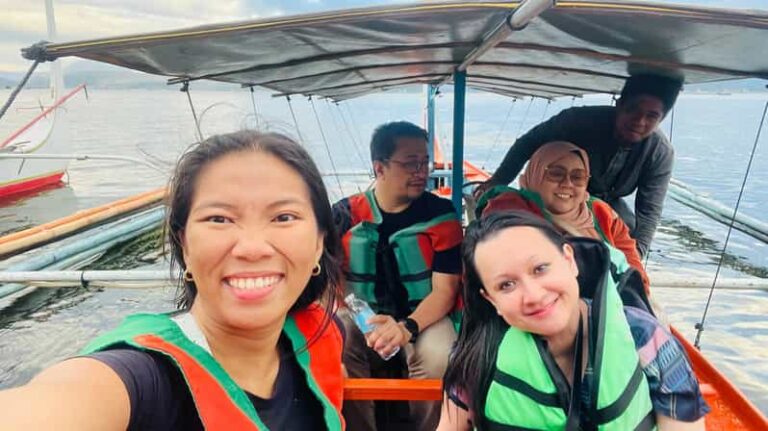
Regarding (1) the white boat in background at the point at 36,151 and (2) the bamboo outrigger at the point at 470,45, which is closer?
(2) the bamboo outrigger at the point at 470,45

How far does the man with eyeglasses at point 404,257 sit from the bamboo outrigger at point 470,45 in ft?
1.64

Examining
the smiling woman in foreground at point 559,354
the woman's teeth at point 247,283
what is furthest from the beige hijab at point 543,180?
the woman's teeth at point 247,283

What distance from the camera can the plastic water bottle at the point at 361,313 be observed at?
7.50 ft

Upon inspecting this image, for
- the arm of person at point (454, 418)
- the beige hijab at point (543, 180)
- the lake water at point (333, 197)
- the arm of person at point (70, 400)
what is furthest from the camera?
the lake water at point (333, 197)

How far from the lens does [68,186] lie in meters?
14.5

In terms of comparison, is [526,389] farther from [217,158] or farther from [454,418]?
[217,158]

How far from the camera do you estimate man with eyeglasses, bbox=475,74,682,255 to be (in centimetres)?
284

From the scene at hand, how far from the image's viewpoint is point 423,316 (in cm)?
238

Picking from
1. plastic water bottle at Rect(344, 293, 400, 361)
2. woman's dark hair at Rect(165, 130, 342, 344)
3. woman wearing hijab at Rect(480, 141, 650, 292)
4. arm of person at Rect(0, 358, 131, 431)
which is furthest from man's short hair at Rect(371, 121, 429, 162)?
arm of person at Rect(0, 358, 131, 431)

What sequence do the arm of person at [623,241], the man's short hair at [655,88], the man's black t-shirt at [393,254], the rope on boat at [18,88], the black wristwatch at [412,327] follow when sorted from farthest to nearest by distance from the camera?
1. the man's short hair at [655,88]
2. the man's black t-shirt at [393,254]
3. the black wristwatch at [412,327]
4. the arm of person at [623,241]
5. the rope on boat at [18,88]

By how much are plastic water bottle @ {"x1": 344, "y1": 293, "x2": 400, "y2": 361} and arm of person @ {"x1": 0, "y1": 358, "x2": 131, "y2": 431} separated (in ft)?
4.79

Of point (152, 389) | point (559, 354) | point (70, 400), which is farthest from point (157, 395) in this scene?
point (559, 354)

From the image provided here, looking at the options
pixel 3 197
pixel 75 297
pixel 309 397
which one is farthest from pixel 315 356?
pixel 3 197

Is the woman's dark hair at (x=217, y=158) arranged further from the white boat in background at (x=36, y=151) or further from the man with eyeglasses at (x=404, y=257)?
the white boat in background at (x=36, y=151)
